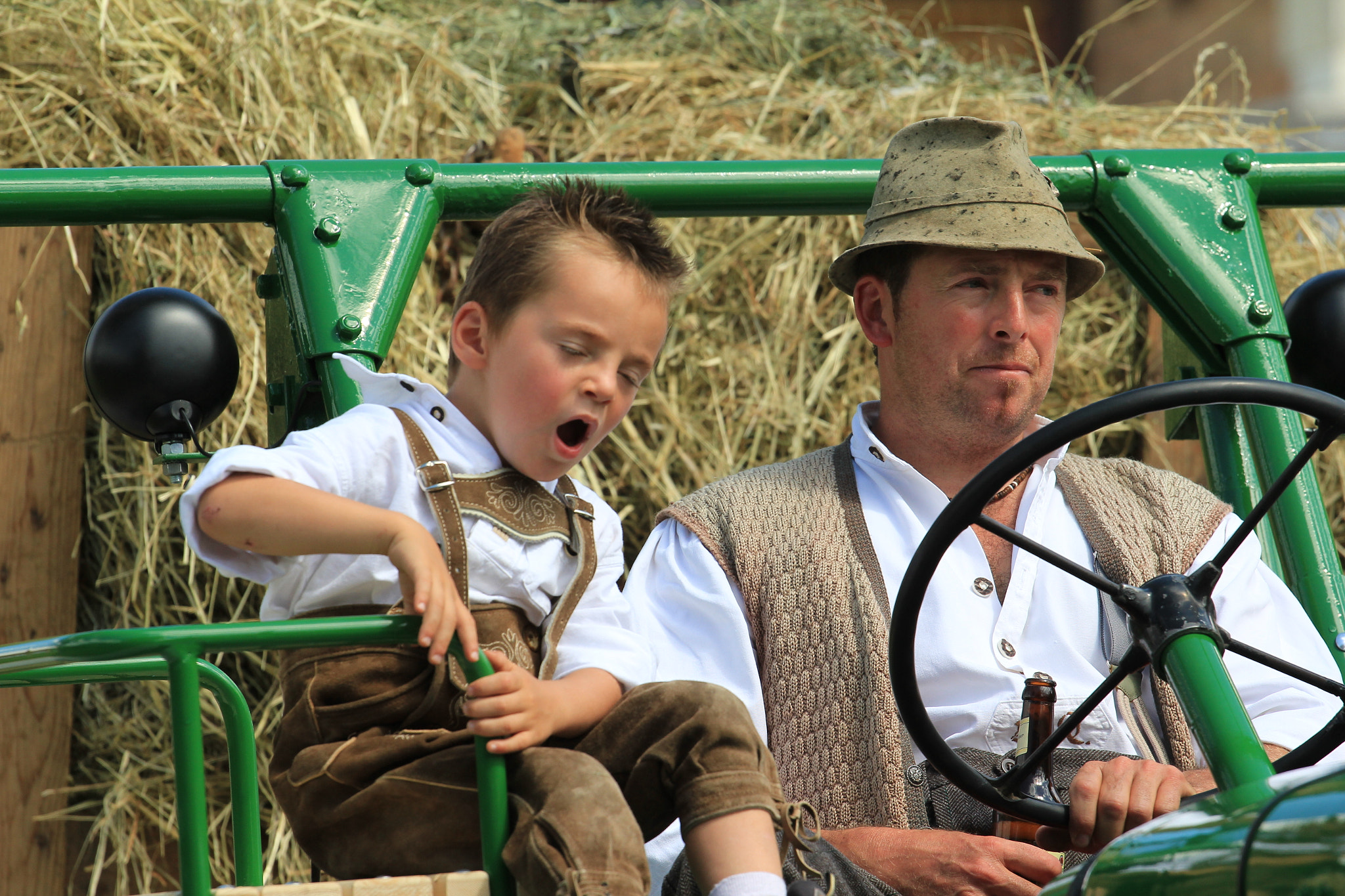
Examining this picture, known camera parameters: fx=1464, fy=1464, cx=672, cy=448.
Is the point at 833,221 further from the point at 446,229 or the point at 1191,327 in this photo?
the point at 1191,327

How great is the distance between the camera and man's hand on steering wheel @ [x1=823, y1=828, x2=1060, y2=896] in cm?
152

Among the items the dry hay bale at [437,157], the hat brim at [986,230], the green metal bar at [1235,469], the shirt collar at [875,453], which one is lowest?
the green metal bar at [1235,469]

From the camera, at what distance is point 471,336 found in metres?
1.50

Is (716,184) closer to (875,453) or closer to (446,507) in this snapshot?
(875,453)

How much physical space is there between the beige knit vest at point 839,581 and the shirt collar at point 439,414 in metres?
0.52

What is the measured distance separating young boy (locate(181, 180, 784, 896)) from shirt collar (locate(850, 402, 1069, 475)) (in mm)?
502

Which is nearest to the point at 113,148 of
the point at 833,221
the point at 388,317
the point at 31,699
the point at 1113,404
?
the point at 31,699

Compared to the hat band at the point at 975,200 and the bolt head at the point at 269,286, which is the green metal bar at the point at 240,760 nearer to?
the bolt head at the point at 269,286

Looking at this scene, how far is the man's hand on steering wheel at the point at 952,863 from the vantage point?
4.99 ft

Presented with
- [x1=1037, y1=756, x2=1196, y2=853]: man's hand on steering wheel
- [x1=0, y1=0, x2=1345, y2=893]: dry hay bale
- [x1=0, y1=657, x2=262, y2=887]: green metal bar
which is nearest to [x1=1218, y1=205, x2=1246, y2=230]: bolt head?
[x1=0, y1=0, x2=1345, y2=893]: dry hay bale

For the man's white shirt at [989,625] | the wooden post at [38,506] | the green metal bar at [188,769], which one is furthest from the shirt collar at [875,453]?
the wooden post at [38,506]

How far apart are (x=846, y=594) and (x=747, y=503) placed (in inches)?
7.7

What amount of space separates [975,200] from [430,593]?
104 centimetres

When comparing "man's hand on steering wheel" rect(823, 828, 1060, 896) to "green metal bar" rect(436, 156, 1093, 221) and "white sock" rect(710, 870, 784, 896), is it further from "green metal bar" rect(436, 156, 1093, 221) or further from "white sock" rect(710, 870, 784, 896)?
"green metal bar" rect(436, 156, 1093, 221)
